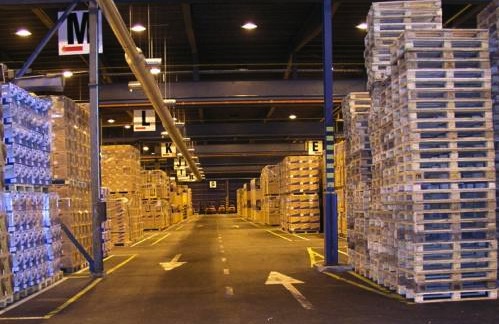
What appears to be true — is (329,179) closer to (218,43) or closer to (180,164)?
(218,43)

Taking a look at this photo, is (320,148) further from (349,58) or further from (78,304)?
(78,304)

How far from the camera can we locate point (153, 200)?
39.6 meters

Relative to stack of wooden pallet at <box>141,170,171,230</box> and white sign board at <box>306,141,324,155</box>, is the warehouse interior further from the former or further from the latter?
stack of wooden pallet at <box>141,170,171,230</box>

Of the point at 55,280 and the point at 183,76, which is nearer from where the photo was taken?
the point at 55,280

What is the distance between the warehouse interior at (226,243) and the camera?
11.0m

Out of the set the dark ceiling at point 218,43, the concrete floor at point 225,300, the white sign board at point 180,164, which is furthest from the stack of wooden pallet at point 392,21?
the white sign board at point 180,164

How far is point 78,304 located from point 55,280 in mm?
3472

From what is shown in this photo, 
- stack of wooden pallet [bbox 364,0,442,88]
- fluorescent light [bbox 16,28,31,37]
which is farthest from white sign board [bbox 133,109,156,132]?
stack of wooden pallet [bbox 364,0,442,88]

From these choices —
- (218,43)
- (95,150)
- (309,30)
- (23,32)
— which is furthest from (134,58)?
(218,43)

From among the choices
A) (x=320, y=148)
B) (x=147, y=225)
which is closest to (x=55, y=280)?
(x=320, y=148)

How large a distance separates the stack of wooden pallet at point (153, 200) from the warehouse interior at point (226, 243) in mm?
3383

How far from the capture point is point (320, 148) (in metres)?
34.1

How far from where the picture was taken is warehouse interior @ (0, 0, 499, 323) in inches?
432

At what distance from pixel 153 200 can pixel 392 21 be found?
27950 mm
